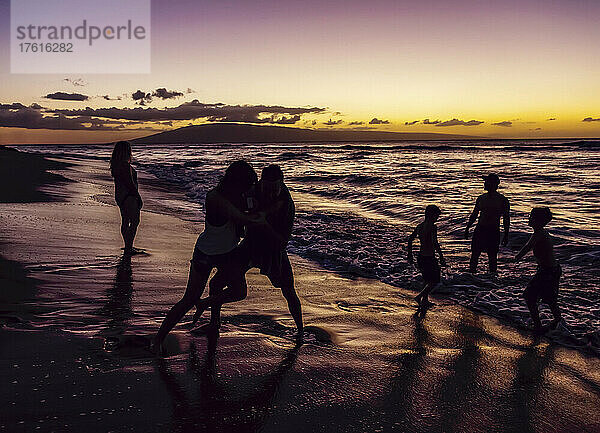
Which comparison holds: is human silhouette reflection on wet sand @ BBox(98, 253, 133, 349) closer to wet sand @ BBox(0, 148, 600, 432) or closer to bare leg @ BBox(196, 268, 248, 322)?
wet sand @ BBox(0, 148, 600, 432)

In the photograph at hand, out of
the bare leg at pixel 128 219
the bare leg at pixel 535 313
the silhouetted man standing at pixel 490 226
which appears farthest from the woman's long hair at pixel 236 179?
the silhouetted man standing at pixel 490 226

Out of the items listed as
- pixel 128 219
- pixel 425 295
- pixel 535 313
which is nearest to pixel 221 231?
pixel 425 295

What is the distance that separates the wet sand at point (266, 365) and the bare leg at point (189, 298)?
20cm

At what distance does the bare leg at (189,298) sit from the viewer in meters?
4.23

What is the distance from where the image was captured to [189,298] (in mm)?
4254

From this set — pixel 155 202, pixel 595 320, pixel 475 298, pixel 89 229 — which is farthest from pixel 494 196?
pixel 155 202

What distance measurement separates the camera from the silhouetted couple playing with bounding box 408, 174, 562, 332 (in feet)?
18.9

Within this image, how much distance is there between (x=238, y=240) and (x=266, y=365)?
110cm

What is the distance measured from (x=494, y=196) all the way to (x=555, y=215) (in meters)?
8.44

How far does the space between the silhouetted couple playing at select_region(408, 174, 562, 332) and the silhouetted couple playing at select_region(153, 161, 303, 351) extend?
2.41 m

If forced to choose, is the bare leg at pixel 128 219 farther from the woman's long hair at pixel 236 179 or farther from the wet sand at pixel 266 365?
the woman's long hair at pixel 236 179

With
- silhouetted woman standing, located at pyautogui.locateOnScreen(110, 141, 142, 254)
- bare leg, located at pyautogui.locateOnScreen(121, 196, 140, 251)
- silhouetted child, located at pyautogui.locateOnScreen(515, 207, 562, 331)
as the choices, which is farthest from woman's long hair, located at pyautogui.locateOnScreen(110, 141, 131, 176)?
silhouetted child, located at pyautogui.locateOnScreen(515, 207, 562, 331)

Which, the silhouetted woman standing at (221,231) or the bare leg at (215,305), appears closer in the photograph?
the silhouetted woman standing at (221,231)

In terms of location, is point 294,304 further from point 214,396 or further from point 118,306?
point 118,306
